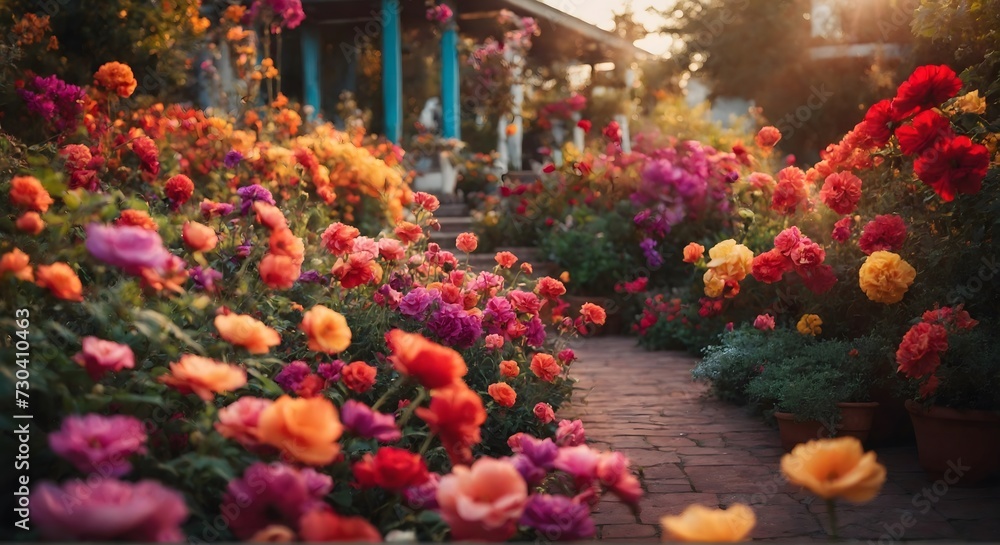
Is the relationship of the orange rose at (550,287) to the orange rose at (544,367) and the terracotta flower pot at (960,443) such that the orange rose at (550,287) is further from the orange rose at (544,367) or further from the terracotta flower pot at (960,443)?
the terracotta flower pot at (960,443)

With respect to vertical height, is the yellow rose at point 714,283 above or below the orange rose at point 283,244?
below

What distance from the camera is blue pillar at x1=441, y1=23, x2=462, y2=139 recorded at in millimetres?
10859

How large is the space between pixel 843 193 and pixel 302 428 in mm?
3206

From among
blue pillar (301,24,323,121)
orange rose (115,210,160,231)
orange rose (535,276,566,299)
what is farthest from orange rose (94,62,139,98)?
blue pillar (301,24,323,121)

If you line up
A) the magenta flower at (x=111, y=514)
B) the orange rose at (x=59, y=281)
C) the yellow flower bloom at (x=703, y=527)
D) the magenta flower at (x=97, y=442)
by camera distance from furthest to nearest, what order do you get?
the orange rose at (x=59, y=281)
the magenta flower at (x=97, y=442)
the yellow flower bloom at (x=703, y=527)
the magenta flower at (x=111, y=514)

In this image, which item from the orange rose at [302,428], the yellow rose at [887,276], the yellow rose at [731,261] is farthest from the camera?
the yellow rose at [731,261]

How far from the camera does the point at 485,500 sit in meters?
1.63

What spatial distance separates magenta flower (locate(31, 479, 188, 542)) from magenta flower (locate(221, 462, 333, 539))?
8.9 inches

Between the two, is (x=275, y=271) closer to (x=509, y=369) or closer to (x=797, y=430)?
(x=509, y=369)

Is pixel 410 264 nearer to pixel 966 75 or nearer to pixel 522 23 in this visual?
pixel 966 75

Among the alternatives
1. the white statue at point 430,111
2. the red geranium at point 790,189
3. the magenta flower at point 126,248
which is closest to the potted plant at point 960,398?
the red geranium at point 790,189

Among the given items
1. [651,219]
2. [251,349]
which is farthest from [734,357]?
[251,349]

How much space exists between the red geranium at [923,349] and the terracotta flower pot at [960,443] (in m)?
0.25

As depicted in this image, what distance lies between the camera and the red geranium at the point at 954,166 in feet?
10.2
